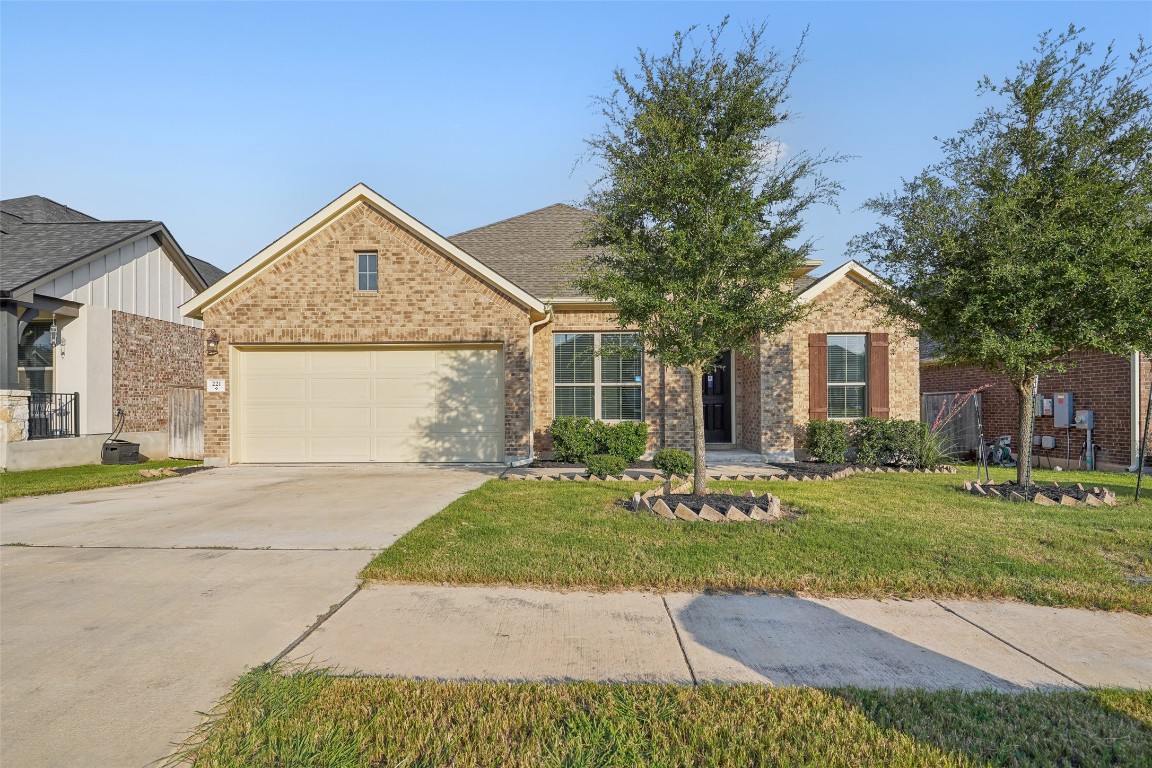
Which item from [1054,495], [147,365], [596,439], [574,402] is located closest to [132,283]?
[147,365]

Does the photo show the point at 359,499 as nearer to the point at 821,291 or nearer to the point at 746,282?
the point at 746,282

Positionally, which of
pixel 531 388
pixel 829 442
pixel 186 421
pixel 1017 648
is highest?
pixel 531 388

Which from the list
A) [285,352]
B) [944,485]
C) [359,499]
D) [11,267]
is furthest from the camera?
[11,267]

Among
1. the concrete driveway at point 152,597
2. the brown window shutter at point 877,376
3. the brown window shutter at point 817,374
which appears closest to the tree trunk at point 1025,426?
the brown window shutter at point 877,376

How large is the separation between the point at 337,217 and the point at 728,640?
36.2 feet

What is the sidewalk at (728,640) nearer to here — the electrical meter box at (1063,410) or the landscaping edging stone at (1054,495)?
the landscaping edging stone at (1054,495)

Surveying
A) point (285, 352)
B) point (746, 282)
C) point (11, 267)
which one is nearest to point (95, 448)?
point (11, 267)

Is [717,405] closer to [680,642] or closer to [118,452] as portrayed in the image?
[680,642]

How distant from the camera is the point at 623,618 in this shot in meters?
3.79

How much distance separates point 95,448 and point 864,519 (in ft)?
50.8

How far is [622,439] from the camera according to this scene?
10.9m

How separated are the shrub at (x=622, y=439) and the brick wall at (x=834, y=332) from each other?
9.99ft

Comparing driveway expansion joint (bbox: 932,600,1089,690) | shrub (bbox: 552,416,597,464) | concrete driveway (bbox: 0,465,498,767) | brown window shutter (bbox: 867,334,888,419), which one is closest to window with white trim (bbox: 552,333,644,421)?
shrub (bbox: 552,416,597,464)

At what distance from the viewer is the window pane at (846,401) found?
12.6 m
